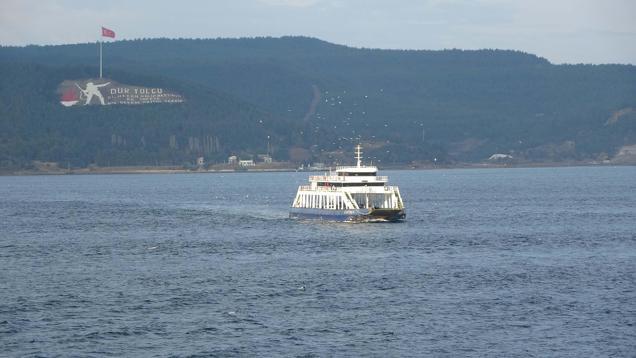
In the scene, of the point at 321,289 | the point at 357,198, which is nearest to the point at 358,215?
the point at 357,198

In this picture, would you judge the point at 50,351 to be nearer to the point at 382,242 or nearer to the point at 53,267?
the point at 53,267

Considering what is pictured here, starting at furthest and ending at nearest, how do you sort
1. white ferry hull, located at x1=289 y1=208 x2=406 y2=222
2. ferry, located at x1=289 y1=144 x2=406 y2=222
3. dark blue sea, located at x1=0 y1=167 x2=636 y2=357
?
1. ferry, located at x1=289 y1=144 x2=406 y2=222
2. white ferry hull, located at x1=289 y1=208 x2=406 y2=222
3. dark blue sea, located at x1=0 y1=167 x2=636 y2=357

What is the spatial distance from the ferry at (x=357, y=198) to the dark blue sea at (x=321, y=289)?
2.30 meters

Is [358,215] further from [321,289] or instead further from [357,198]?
[321,289]

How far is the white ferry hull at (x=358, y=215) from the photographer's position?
137500 millimetres

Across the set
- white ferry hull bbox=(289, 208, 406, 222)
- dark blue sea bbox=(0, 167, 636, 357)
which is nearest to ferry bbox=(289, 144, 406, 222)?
white ferry hull bbox=(289, 208, 406, 222)

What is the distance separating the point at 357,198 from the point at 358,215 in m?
4.24

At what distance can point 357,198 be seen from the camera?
141 metres

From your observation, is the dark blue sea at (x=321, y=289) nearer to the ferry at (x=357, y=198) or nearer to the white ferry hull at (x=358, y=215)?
the white ferry hull at (x=358, y=215)

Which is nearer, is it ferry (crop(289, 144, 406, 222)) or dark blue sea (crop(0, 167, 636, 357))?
dark blue sea (crop(0, 167, 636, 357))

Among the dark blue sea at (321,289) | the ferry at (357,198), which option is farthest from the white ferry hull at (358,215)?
the dark blue sea at (321,289)

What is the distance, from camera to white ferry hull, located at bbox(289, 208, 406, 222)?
13750 centimetres

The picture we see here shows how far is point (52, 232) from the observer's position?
5536 inches

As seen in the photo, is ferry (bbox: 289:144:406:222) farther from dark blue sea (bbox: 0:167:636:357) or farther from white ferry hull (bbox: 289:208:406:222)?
dark blue sea (bbox: 0:167:636:357)
